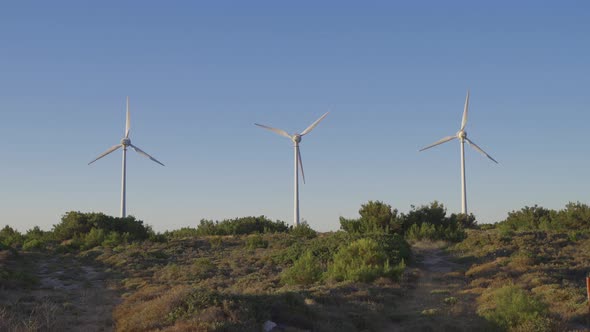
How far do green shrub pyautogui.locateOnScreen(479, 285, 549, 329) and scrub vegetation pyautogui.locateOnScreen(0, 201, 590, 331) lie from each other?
0.04 meters

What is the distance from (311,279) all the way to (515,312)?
9.77 m

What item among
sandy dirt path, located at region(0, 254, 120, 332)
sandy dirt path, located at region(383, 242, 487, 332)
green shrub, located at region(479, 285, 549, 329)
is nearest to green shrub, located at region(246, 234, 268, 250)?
sandy dirt path, located at region(0, 254, 120, 332)

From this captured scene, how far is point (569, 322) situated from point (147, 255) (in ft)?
79.2

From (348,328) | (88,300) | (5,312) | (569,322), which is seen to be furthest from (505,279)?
(5,312)

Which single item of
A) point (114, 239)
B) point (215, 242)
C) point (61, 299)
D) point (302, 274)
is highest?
point (114, 239)

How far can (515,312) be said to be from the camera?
55.2 feet

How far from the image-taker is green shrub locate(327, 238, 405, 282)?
2372cm

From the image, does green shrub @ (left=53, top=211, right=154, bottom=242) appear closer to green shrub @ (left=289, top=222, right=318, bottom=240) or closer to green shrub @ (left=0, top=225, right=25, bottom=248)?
green shrub @ (left=0, top=225, right=25, bottom=248)

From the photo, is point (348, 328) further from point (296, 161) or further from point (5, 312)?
point (296, 161)

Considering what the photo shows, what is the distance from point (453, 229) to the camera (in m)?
39.5

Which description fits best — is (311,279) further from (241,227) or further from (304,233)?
(241,227)

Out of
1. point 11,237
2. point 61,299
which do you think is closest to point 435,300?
point 61,299

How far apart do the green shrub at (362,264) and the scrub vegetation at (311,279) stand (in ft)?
0.22

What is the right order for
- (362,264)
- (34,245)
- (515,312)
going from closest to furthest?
(515,312) < (362,264) < (34,245)
